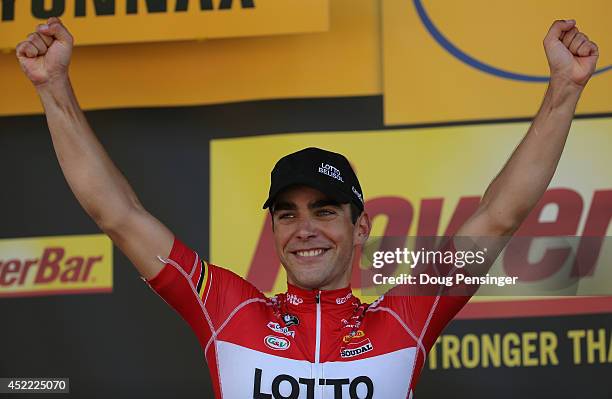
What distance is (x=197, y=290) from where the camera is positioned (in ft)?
7.05

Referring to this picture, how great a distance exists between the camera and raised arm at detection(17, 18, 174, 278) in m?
2.01

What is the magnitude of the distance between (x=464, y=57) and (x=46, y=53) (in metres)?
1.54

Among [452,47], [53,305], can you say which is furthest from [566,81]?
[53,305]

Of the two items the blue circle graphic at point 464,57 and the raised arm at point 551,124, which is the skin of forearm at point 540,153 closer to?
the raised arm at point 551,124

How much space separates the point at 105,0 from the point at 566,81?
1.61m

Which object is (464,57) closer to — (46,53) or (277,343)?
(277,343)

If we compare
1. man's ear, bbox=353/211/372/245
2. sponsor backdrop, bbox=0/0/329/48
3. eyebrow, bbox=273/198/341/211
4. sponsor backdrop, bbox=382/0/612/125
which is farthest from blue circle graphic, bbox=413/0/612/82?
eyebrow, bbox=273/198/341/211

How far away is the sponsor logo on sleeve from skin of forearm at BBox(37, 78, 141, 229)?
1.35 ft

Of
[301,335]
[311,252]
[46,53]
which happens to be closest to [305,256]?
[311,252]

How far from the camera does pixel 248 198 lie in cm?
321

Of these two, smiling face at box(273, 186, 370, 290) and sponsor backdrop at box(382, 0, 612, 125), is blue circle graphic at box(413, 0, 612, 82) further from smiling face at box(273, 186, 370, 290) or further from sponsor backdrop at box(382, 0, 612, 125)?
smiling face at box(273, 186, 370, 290)

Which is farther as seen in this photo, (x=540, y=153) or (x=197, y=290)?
(x=197, y=290)

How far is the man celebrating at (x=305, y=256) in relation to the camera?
202cm

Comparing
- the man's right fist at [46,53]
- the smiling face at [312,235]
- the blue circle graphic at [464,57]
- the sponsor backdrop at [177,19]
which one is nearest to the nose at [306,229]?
the smiling face at [312,235]
